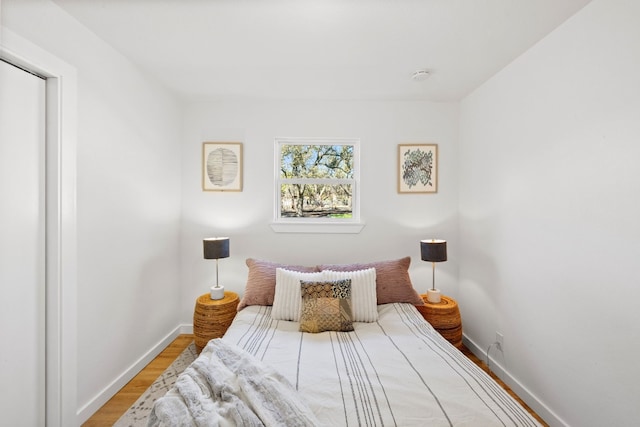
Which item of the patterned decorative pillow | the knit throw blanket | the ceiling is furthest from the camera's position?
the patterned decorative pillow

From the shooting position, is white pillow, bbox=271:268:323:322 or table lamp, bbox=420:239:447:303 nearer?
white pillow, bbox=271:268:323:322

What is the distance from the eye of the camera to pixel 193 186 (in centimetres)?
304

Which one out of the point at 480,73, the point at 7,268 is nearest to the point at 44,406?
the point at 7,268

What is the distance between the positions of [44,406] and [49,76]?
190cm

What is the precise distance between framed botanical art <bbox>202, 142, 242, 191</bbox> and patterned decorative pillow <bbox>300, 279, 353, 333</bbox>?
1429mm

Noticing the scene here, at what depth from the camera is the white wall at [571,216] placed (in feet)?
4.63

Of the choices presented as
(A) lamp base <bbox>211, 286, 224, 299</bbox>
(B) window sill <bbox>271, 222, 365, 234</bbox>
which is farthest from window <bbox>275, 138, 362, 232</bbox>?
(A) lamp base <bbox>211, 286, 224, 299</bbox>

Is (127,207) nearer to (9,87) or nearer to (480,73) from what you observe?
(9,87)

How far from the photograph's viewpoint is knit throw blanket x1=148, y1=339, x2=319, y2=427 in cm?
110

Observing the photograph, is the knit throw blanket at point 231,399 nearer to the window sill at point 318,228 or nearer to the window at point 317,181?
the window sill at point 318,228

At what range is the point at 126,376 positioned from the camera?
7.25 ft

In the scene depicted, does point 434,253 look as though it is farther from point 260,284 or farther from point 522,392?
point 260,284

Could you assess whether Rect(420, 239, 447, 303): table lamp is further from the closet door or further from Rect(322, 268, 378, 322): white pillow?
the closet door

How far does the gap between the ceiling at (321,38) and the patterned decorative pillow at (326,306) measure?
1741mm
